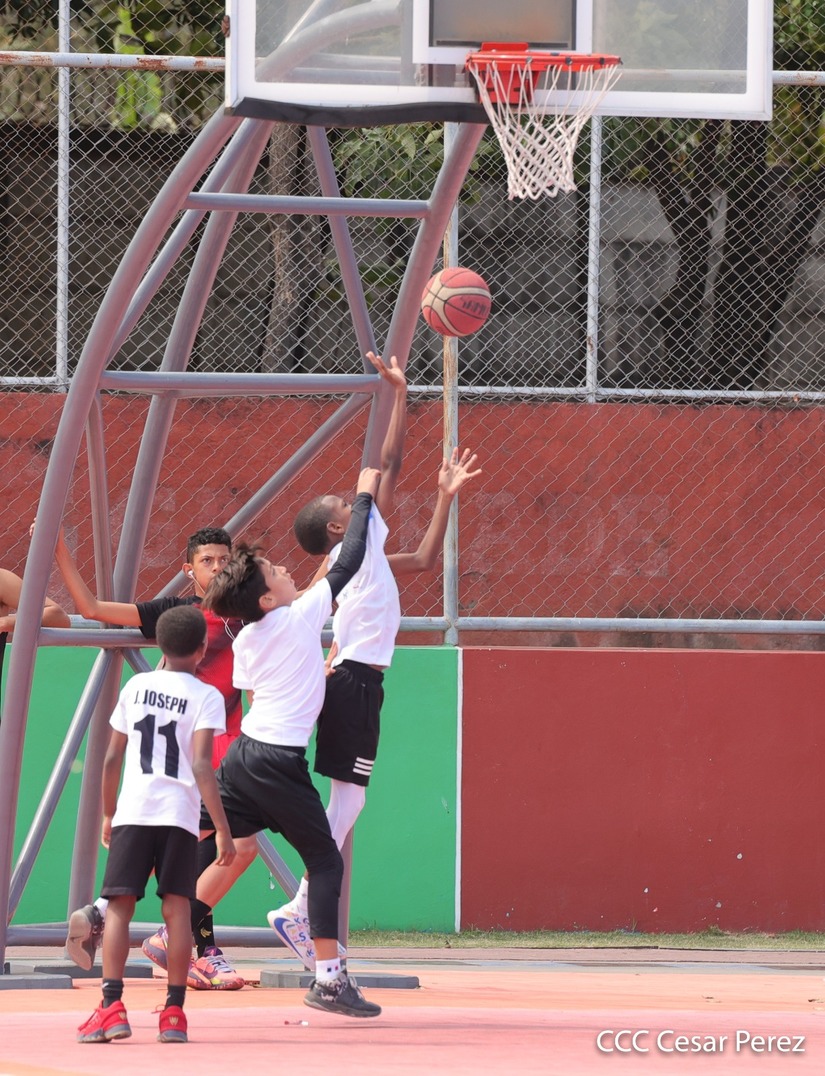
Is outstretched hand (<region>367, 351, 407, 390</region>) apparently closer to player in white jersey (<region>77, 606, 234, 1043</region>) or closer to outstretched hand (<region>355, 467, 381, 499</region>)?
outstretched hand (<region>355, 467, 381, 499</region>)

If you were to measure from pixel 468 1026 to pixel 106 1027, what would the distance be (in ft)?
3.90

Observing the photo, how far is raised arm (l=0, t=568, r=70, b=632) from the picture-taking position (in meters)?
6.43

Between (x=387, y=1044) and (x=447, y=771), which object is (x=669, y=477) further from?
(x=387, y=1044)

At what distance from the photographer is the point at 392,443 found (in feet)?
19.1

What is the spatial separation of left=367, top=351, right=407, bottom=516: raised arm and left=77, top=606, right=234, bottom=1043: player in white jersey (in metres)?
1.02

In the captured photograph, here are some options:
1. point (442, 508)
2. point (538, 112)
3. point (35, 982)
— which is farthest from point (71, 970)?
point (538, 112)

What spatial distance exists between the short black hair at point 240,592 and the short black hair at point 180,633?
0.76 feet

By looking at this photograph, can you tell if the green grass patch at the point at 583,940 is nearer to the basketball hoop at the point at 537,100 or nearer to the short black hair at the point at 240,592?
the short black hair at the point at 240,592

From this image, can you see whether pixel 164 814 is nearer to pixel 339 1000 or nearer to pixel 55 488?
pixel 339 1000

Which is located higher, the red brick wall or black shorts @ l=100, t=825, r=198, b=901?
black shorts @ l=100, t=825, r=198, b=901

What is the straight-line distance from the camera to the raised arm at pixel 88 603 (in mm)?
6070

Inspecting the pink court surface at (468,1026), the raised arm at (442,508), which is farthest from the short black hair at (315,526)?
the pink court surface at (468,1026)

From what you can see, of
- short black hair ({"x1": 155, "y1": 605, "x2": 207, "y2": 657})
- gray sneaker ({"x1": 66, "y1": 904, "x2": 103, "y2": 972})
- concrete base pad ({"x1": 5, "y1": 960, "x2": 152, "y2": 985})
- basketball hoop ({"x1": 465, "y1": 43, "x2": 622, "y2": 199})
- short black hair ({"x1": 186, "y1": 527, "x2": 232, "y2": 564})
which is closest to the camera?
short black hair ({"x1": 155, "y1": 605, "x2": 207, "y2": 657})

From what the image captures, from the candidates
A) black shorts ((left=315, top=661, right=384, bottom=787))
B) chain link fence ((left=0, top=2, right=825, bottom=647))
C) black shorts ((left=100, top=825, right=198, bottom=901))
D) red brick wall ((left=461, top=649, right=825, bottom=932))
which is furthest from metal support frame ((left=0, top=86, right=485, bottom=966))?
red brick wall ((left=461, top=649, right=825, bottom=932))
